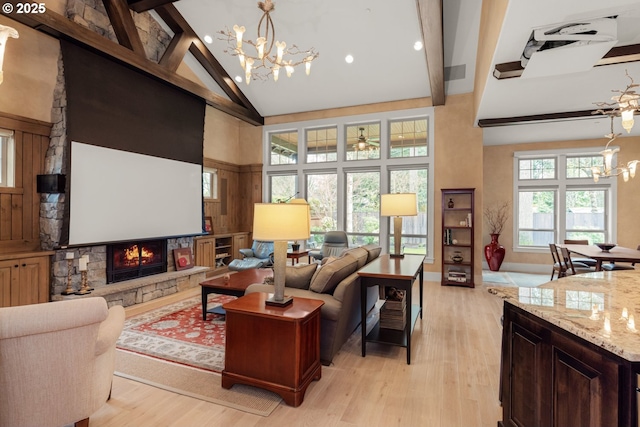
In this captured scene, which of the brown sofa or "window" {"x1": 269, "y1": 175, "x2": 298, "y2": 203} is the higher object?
"window" {"x1": 269, "y1": 175, "x2": 298, "y2": 203}

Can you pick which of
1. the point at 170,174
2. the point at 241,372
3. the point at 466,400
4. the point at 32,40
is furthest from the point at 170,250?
the point at 466,400

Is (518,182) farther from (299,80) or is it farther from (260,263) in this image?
(260,263)

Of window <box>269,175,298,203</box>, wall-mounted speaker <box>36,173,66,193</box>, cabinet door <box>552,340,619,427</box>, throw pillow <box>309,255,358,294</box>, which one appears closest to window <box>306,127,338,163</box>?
window <box>269,175,298,203</box>

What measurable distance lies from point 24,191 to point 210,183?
12.2 ft

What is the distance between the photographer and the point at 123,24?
4.68 meters

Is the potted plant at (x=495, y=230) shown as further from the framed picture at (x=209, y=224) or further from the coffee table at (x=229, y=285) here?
the framed picture at (x=209, y=224)

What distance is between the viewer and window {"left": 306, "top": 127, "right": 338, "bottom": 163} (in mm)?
7598

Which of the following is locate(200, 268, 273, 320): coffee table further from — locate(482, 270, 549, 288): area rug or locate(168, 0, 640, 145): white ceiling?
locate(482, 270, 549, 288): area rug

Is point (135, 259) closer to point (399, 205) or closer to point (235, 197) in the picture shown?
point (235, 197)

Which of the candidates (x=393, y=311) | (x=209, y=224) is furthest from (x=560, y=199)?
(x=209, y=224)

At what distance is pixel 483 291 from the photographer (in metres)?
5.77

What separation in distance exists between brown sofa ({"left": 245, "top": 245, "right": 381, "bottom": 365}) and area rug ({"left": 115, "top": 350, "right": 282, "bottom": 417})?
71 cm

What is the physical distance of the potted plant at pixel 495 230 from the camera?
24.7 feet

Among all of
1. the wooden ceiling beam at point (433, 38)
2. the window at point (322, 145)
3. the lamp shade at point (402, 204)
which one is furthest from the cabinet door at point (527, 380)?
the window at point (322, 145)
